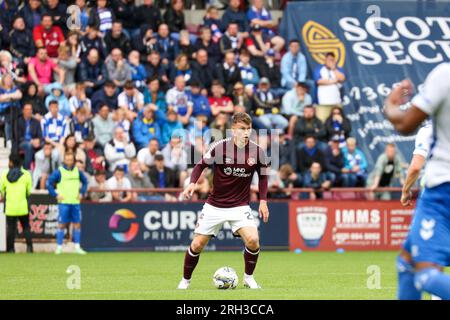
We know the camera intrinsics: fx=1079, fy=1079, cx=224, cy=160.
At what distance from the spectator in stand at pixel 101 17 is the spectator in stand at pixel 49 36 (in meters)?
0.99

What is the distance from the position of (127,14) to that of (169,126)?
4274mm

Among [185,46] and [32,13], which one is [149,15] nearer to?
[185,46]

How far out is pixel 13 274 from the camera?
1777 cm

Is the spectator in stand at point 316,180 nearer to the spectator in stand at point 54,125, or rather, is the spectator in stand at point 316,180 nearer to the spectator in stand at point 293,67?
the spectator in stand at point 293,67

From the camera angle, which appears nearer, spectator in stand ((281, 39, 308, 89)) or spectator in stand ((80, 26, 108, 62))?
spectator in stand ((80, 26, 108, 62))

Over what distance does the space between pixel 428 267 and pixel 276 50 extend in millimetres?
22523

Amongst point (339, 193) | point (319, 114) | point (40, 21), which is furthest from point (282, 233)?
point (40, 21)

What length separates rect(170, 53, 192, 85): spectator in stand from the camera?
93.3ft

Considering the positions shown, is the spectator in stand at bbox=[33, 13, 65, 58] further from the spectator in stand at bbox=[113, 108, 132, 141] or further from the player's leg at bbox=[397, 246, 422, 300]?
the player's leg at bbox=[397, 246, 422, 300]

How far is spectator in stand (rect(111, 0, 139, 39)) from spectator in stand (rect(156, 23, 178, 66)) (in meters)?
0.84

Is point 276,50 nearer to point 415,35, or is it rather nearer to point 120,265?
point 415,35

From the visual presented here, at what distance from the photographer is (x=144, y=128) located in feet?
89.0

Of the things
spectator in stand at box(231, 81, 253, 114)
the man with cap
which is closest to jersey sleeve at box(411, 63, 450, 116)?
the man with cap

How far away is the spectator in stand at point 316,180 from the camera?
26500 millimetres
